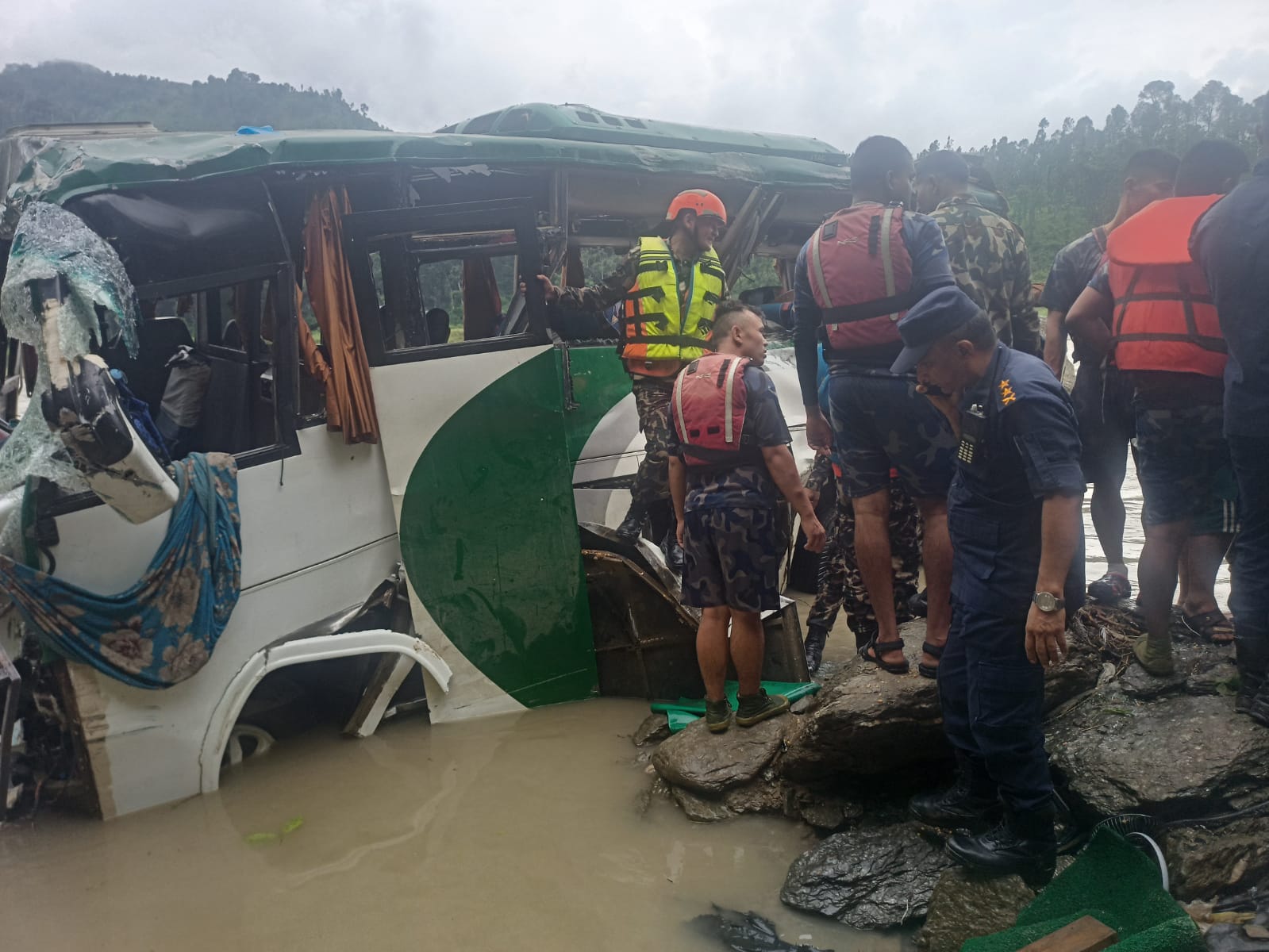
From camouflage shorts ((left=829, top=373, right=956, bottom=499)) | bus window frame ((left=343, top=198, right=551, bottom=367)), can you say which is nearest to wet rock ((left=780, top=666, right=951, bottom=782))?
camouflage shorts ((left=829, top=373, right=956, bottom=499))

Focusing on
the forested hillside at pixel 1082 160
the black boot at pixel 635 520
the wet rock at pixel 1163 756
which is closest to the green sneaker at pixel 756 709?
the wet rock at pixel 1163 756

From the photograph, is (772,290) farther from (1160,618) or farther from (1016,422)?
(1016,422)

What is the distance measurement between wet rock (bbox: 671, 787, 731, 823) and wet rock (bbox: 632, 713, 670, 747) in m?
0.53

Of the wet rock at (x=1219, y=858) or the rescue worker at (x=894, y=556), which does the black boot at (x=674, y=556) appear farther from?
the wet rock at (x=1219, y=858)

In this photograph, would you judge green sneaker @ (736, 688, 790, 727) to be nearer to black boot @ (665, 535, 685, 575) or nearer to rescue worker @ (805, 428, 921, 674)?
rescue worker @ (805, 428, 921, 674)

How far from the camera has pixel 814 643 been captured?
482 centimetres

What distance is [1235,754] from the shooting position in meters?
2.87

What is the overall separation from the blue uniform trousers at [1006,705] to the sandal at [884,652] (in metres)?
0.70

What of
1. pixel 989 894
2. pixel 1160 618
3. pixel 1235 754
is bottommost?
pixel 989 894

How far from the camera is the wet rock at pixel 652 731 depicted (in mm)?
4289

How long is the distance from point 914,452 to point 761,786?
141 cm

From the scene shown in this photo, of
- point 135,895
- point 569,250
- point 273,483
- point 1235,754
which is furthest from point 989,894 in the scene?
point 569,250

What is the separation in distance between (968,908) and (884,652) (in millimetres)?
1026

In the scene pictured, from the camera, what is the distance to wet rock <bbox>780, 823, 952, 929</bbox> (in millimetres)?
2967
